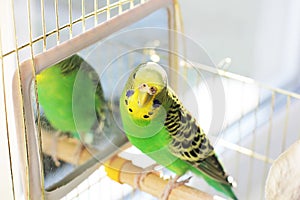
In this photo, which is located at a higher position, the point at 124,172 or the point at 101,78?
the point at 101,78

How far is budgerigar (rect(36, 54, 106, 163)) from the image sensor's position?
2.74 feet

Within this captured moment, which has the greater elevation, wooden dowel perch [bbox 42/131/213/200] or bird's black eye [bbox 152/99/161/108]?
bird's black eye [bbox 152/99/161/108]

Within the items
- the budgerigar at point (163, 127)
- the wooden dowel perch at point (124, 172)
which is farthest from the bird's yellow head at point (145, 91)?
the wooden dowel perch at point (124, 172)

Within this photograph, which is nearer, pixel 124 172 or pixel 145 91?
pixel 145 91

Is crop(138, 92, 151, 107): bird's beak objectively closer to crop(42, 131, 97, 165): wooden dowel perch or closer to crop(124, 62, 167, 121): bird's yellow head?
Answer: crop(124, 62, 167, 121): bird's yellow head

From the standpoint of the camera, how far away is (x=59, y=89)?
33.5 inches

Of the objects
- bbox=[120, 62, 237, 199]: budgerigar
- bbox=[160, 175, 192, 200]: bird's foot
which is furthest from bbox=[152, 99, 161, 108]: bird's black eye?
bbox=[160, 175, 192, 200]: bird's foot

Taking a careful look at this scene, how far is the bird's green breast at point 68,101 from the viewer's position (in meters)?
0.84

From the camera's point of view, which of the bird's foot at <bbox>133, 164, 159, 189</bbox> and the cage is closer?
the cage

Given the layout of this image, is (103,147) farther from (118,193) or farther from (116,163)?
(118,193)

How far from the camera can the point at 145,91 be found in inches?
31.6

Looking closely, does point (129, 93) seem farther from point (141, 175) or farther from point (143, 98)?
point (141, 175)

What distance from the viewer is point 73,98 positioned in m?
0.85

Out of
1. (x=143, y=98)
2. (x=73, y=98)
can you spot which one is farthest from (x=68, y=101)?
(x=143, y=98)
